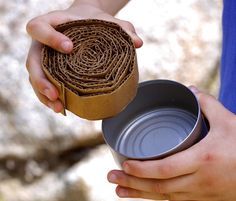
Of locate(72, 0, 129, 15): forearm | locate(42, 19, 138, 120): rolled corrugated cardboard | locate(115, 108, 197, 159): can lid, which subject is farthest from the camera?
locate(72, 0, 129, 15): forearm

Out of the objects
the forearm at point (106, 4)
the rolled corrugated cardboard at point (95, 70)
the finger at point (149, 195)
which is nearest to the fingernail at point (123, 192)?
the finger at point (149, 195)

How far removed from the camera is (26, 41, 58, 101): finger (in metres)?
0.81

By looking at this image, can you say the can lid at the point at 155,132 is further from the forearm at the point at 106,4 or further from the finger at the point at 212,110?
the forearm at the point at 106,4

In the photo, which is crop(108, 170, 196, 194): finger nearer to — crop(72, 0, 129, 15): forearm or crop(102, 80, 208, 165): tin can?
crop(102, 80, 208, 165): tin can

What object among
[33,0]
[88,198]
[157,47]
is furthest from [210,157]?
[33,0]

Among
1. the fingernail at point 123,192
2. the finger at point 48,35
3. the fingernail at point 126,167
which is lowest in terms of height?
the fingernail at point 123,192

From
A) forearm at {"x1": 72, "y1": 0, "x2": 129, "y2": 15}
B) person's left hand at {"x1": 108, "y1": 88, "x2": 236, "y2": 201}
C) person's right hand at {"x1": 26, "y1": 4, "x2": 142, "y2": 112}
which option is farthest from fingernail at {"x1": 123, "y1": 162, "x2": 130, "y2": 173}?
forearm at {"x1": 72, "y1": 0, "x2": 129, "y2": 15}

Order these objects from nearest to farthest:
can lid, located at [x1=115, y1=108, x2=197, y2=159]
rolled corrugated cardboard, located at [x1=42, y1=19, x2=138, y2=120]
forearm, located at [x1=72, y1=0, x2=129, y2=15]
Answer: rolled corrugated cardboard, located at [x1=42, y1=19, x2=138, y2=120] < can lid, located at [x1=115, y1=108, x2=197, y2=159] < forearm, located at [x1=72, y1=0, x2=129, y2=15]

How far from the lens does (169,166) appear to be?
0.77m

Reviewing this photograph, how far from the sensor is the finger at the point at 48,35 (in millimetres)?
814

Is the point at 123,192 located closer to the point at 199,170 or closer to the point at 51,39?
the point at 199,170

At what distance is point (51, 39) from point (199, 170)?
0.27 m

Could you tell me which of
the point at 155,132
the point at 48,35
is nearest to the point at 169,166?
the point at 155,132

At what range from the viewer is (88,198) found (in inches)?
64.8
